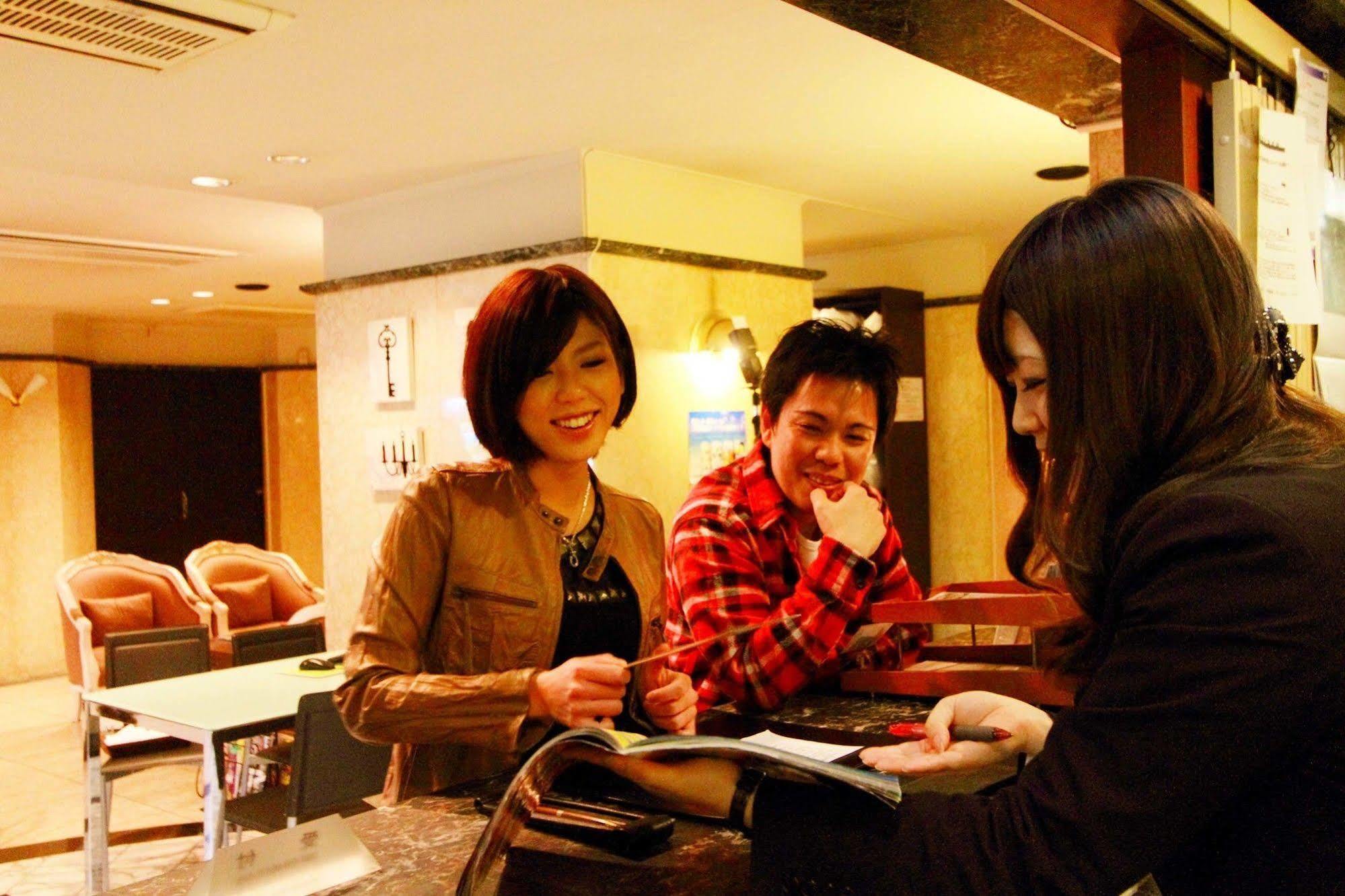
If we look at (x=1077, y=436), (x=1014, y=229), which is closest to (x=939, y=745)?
(x=1077, y=436)

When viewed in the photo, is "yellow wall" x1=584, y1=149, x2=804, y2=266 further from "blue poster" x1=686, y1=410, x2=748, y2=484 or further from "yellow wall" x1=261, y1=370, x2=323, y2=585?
"yellow wall" x1=261, y1=370, x2=323, y2=585

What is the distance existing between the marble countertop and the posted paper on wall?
1.32 metres

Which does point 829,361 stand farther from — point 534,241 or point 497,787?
point 534,241

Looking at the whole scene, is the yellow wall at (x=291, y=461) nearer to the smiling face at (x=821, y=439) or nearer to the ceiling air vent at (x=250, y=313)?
the ceiling air vent at (x=250, y=313)

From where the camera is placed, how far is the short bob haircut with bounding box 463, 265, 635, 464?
1841 mm

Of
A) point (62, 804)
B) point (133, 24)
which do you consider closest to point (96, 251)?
point (62, 804)

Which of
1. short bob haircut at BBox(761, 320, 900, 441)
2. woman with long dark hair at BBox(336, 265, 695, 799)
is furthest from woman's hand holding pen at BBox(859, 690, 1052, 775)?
short bob haircut at BBox(761, 320, 900, 441)

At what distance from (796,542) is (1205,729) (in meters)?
1.58

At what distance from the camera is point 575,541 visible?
74.6 inches

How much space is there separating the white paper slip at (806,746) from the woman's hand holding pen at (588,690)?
0.71ft

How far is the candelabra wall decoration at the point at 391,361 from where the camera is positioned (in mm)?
5270

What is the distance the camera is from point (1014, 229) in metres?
6.93

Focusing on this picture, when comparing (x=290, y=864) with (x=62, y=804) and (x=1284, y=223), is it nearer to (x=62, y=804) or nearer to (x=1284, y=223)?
(x=1284, y=223)

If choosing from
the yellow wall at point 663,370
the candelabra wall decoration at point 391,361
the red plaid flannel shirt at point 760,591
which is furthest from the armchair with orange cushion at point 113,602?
the red plaid flannel shirt at point 760,591
